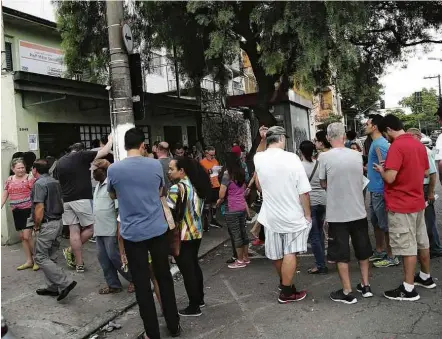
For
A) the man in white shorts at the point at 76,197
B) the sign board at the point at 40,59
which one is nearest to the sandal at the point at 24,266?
the man in white shorts at the point at 76,197

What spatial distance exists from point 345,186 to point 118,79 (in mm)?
3408

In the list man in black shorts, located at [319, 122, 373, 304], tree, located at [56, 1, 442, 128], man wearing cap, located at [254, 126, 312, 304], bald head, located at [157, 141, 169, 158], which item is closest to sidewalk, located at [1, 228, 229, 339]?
man wearing cap, located at [254, 126, 312, 304]

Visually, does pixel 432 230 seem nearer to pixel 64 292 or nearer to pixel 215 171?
pixel 215 171

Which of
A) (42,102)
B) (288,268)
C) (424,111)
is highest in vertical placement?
(424,111)

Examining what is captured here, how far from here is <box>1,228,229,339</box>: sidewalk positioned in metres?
4.54

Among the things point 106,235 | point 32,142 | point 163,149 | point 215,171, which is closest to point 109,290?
point 106,235

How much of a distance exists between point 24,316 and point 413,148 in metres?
4.69

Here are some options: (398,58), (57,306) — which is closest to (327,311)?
(57,306)

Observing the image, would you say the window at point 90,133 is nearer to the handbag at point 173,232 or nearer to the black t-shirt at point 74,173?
the black t-shirt at point 74,173

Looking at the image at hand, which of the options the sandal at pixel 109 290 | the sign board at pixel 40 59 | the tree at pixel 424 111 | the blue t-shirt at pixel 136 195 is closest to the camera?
the blue t-shirt at pixel 136 195

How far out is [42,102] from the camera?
9203 mm

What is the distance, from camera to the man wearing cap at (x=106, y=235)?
5.41 meters

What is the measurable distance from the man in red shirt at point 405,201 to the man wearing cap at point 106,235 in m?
3.25

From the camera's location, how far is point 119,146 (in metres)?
5.82
